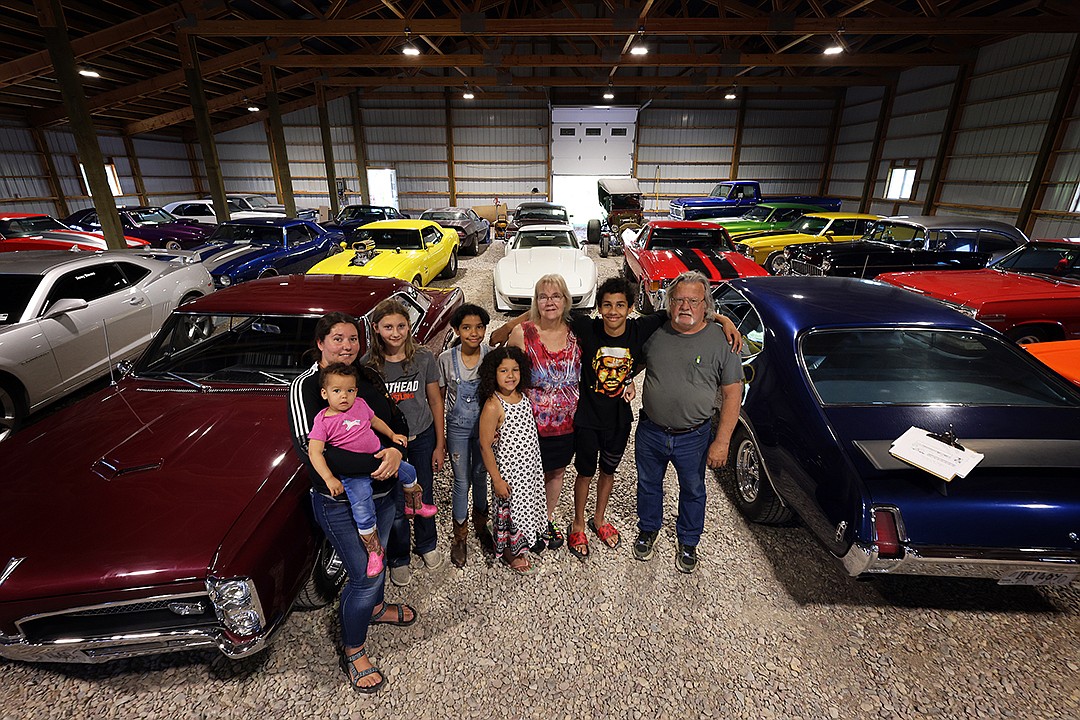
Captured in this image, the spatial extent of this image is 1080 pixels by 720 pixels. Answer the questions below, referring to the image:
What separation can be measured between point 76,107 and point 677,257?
36.6 ft

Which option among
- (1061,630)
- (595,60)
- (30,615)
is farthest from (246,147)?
(1061,630)

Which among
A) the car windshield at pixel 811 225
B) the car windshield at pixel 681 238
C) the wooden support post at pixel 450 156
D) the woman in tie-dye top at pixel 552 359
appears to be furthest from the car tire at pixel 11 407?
the wooden support post at pixel 450 156

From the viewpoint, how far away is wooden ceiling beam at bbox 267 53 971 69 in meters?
14.6

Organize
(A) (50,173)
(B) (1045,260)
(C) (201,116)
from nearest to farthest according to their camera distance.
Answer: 1. (B) (1045,260)
2. (C) (201,116)
3. (A) (50,173)

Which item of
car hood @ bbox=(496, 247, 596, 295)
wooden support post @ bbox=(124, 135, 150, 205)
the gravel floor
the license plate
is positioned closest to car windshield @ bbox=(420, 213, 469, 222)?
car hood @ bbox=(496, 247, 596, 295)

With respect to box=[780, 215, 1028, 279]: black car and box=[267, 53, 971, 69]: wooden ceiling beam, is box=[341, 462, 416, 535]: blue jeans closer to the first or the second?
box=[780, 215, 1028, 279]: black car

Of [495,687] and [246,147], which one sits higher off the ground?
[246,147]

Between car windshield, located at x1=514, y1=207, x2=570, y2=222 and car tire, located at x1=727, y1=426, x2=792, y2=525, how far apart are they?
10.2 metres

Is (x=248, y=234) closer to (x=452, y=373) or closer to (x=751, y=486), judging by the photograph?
(x=452, y=373)

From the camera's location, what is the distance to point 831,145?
22219 millimetres

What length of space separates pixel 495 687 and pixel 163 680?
1644mm

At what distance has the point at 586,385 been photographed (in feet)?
8.60

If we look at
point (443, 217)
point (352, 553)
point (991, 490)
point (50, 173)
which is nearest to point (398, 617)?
point (352, 553)

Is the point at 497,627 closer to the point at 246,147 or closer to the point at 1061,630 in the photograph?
the point at 1061,630
